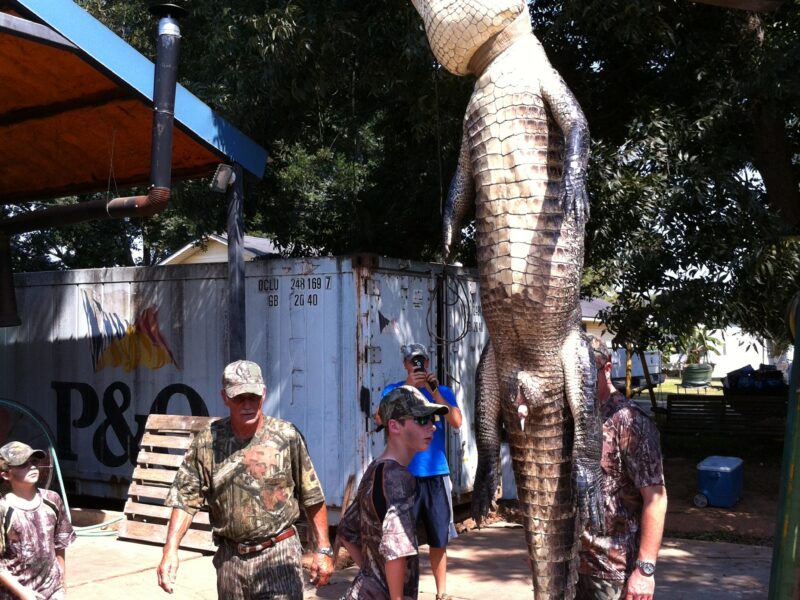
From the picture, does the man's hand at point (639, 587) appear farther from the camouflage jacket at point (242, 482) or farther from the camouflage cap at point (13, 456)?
the camouflage cap at point (13, 456)

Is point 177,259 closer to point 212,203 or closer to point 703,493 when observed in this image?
point 212,203

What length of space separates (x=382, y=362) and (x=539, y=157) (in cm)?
569

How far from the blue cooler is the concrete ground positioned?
6.96 feet

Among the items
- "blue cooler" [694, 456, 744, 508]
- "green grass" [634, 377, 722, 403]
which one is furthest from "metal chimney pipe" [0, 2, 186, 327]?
"green grass" [634, 377, 722, 403]

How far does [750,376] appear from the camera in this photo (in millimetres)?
21250

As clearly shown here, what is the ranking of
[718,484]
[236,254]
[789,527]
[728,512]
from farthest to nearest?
1. [718,484]
2. [728,512]
3. [236,254]
4. [789,527]

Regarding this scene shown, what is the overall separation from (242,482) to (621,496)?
62.4 inches

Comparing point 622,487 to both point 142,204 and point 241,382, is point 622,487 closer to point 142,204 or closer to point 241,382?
point 241,382

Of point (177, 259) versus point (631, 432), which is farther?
point (177, 259)

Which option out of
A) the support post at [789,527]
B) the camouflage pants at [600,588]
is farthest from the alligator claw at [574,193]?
the camouflage pants at [600,588]

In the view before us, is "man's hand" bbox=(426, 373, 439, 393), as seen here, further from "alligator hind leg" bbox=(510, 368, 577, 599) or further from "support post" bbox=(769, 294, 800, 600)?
"support post" bbox=(769, 294, 800, 600)

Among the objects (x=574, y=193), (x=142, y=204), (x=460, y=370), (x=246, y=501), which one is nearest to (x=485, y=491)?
(x=574, y=193)

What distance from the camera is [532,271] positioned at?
2.58m

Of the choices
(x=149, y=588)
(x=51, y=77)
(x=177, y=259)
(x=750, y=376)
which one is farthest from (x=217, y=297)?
(x=177, y=259)
